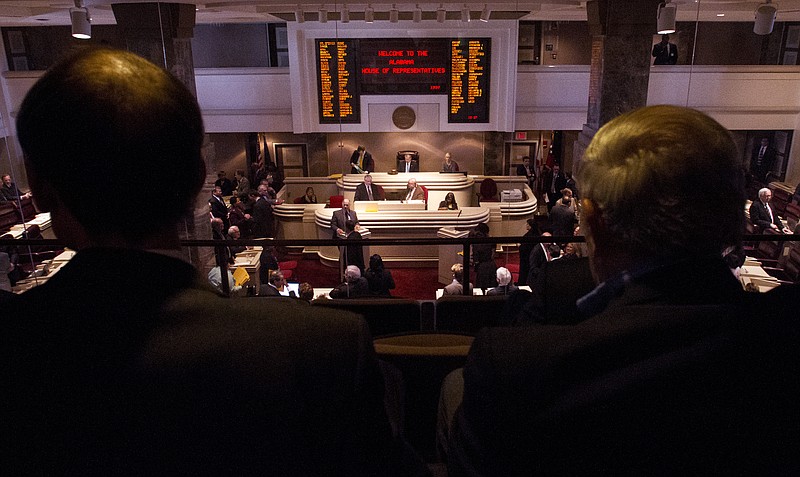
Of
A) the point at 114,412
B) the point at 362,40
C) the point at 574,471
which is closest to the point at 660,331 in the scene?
the point at 574,471

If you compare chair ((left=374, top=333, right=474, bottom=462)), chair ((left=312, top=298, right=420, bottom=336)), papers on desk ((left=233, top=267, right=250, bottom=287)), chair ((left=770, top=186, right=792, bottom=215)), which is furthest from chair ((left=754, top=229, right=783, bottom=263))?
chair ((left=374, top=333, right=474, bottom=462))

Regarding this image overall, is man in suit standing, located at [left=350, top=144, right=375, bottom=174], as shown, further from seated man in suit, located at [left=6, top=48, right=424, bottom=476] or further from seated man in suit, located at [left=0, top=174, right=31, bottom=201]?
seated man in suit, located at [left=6, top=48, right=424, bottom=476]

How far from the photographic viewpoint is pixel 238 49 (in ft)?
39.7

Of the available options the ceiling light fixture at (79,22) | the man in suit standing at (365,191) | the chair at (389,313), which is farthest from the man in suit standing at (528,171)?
the chair at (389,313)

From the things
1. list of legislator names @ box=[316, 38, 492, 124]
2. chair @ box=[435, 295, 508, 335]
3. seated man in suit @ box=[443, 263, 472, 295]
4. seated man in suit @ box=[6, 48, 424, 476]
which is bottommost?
seated man in suit @ box=[443, 263, 472, 295]

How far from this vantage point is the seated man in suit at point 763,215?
5.70 meters

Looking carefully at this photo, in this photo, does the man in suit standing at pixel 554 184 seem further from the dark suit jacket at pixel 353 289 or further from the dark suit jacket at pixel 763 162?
the dark suit jacket at pixel 353 289

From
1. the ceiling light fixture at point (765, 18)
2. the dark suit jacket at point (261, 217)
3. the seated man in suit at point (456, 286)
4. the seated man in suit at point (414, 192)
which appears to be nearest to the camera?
the seated man in suit at point (456, 286)

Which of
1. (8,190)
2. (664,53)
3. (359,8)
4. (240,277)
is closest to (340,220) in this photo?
(240,277)

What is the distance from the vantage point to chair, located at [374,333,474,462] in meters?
1.35

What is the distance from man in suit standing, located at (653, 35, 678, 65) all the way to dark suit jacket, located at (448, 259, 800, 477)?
1071cm

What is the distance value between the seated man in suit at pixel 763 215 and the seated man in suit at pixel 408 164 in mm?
5764

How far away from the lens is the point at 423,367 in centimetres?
136

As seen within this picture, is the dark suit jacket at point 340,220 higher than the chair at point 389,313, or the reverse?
the chair at point 389,313
